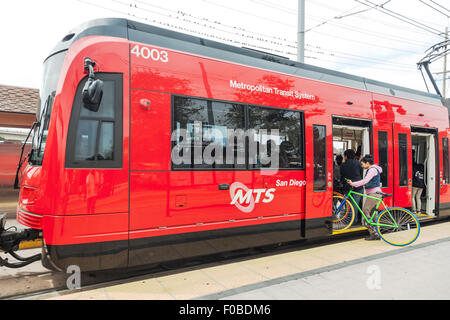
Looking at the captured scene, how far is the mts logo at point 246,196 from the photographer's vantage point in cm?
439

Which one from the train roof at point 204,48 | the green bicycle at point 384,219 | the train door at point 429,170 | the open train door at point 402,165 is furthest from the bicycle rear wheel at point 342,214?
the train door at point 429,170

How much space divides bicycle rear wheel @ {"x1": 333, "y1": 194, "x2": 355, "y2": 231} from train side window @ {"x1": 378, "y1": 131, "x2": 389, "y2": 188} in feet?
3.13

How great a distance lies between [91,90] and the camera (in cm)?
323

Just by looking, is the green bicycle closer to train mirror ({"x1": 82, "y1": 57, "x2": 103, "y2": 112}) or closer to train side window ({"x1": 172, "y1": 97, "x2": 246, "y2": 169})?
train side window ({"x1": 172, "y1": 97, "x2": 246, "y2": 169})

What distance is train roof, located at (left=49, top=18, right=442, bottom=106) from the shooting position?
3.79 meters

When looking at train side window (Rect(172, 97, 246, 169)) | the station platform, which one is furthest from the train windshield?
the station platform

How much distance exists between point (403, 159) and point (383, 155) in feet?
2.50

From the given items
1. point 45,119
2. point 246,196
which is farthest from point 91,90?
point 246,196

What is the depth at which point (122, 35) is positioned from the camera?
377 centimetres

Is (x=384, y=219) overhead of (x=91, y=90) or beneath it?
beneath

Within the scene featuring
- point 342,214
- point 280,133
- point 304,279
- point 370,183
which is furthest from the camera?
A: point 342,214

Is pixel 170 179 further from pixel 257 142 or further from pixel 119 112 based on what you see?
pixel 257 142

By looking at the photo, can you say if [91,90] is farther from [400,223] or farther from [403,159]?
[403,159]
